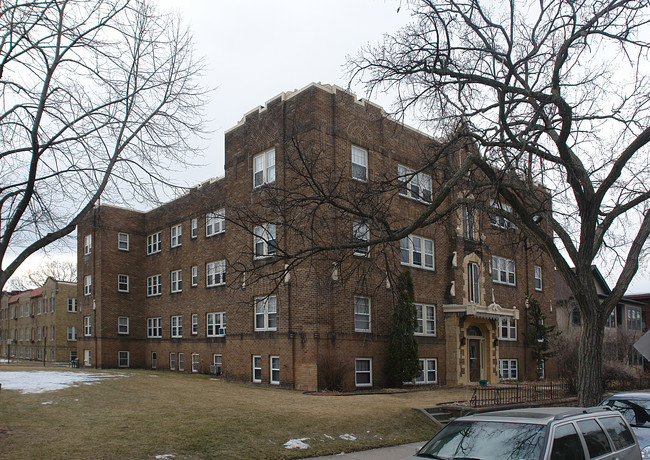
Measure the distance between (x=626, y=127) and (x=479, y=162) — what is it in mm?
3757

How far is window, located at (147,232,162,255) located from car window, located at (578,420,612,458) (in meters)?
35.0

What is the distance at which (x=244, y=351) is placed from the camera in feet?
84.7

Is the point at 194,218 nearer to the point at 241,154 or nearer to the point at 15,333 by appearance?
the point at 241,154

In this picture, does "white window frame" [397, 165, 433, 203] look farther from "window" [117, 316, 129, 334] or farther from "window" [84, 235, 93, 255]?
"window" [84, 235, 93, 255]

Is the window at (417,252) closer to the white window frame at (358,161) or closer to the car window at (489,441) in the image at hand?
the white window frame at (358,161)

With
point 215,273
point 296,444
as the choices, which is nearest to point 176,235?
point 215,273

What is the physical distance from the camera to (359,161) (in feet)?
83.0

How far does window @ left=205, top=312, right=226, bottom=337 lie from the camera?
32.6 m

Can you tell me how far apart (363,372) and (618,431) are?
16.3 metres

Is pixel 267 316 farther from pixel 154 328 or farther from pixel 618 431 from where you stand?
pixel 618 431

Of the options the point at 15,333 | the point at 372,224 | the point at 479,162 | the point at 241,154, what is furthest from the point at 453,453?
the point at 15,333

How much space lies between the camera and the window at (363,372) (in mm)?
23641

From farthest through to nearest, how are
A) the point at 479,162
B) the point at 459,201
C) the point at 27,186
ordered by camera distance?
1. the point at 459,201
2. the point at 479,162
3. the point at 27,186

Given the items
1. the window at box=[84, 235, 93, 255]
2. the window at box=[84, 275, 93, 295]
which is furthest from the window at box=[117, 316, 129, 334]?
the window at box=[84, 235, 93, 255]
